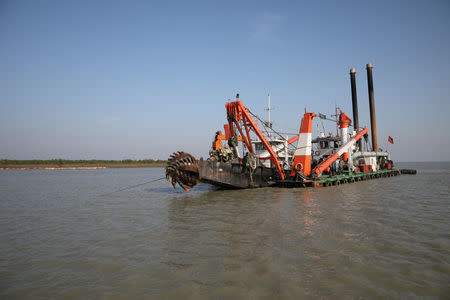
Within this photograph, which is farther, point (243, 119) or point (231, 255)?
point (243, 119)

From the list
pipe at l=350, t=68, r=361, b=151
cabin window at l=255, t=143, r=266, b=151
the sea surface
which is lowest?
the sea surface

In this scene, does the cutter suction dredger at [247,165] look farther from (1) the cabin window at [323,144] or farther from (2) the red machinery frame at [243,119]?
(1) the cabin window at [323,144]

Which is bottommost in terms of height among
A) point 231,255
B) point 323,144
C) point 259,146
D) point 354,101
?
point 231,255

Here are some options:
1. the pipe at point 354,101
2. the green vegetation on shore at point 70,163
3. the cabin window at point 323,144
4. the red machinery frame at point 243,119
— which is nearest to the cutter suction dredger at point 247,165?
the red machinery frame at point 243,119

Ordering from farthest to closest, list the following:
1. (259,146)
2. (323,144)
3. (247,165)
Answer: (323,144) < (259,146) < (247,165)

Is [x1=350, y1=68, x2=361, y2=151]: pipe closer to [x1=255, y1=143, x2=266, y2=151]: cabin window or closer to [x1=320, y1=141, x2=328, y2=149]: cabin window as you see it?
[x1=320, y1=141, x2=328, y2=149]: cabin window

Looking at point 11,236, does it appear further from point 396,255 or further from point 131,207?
point 396,255

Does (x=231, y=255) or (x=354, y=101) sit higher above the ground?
(x=354, y=101)

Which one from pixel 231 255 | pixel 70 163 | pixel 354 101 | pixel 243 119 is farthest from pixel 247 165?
pixel 70 163

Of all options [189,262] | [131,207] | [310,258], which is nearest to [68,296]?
[189,262]

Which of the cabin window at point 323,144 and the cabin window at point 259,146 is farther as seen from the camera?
the cabin window at point 323,144

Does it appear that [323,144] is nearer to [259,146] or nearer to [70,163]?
[259,146]

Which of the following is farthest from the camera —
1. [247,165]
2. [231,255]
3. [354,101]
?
[354,101]

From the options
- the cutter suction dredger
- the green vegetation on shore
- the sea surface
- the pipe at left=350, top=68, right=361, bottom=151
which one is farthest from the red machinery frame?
the green vegetation on shore
